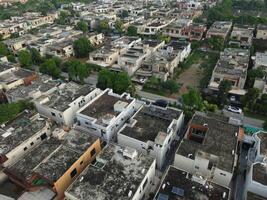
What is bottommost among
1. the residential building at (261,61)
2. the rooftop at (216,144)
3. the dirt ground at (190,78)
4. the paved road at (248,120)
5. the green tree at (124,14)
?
the paved road at (248,120)

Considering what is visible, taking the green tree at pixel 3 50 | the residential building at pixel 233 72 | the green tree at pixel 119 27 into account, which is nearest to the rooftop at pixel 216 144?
the residential building at pixel 233 72

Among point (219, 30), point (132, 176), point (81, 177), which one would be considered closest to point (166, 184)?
point (132, 176)

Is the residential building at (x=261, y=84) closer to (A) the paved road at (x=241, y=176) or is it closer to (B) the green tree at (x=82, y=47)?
(A) the paved road at (x=241, y=176)

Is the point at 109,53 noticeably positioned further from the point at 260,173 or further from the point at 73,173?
the point at 260,173

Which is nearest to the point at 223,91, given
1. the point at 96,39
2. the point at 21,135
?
the point at 21,135

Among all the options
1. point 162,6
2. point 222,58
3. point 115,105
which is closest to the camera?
point 115,105

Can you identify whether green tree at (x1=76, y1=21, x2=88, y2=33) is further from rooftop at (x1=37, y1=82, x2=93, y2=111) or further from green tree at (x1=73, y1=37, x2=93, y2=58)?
rooftop at (x1=37, y1=82, x2=93, y2=111)

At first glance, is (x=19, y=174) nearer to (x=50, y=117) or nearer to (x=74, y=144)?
(x=74, y=144)
